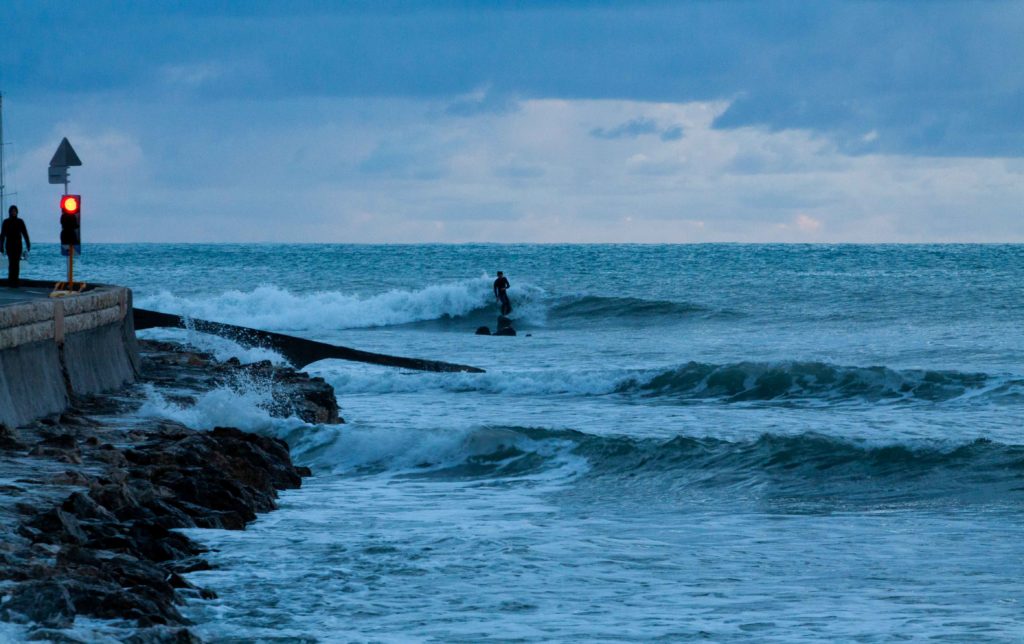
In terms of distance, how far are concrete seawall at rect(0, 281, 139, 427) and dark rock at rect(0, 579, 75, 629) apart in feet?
18.9

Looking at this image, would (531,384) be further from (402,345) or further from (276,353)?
(402,345)

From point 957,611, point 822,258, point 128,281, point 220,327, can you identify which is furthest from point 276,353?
point 822,258

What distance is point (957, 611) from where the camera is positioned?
7.80 metres

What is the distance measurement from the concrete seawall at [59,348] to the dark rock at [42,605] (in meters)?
5.77

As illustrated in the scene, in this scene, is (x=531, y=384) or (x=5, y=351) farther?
(x=531, y=384)

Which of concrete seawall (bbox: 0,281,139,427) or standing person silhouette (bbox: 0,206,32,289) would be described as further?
standing person silhouette (bbox: 0,206,32,289)

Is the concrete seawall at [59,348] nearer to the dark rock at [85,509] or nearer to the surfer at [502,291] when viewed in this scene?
the dark rock at [85,509]

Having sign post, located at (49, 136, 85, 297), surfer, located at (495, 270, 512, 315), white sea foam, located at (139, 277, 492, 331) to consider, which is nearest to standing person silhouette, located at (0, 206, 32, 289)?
sign post, located at (49, 136, 85, 297)

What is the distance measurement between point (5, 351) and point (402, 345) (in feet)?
61.5

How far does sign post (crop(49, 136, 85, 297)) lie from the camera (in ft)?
49.8

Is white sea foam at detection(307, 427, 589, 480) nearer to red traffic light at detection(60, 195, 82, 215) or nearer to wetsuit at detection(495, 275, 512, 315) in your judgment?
red traffic light at detection(60, 195, 82, 215)

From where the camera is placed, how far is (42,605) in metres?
6.53

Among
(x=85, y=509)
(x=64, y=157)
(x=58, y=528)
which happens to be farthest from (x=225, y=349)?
(x=58, y=528)

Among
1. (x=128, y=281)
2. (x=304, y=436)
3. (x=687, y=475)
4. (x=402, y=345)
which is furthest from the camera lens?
(x=128, y=281)
